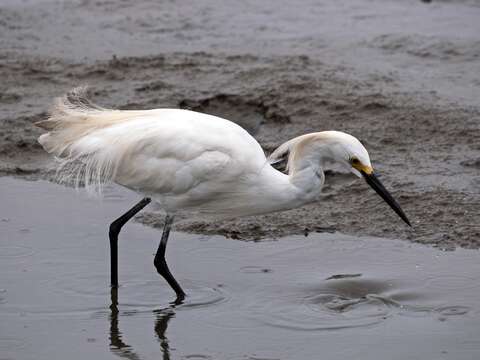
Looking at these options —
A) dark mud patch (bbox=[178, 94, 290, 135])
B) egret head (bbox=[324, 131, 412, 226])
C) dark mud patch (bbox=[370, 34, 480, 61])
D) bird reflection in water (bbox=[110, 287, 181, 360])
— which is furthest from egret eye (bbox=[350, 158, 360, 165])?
dark mud patch (bbox=[370, 34, 480, 61])

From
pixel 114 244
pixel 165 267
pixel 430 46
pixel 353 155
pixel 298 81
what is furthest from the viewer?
pixel 430 46

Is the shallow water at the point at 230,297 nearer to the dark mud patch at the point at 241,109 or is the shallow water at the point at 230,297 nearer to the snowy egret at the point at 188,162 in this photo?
the snowy egret at the point at 188,162

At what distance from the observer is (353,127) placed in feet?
27.4

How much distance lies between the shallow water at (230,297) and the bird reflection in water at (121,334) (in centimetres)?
1

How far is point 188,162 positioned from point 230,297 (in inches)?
33.1

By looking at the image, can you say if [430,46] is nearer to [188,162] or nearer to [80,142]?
[188,162]

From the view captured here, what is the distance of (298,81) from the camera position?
9195 millimetres

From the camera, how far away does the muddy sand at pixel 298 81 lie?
7.00 m

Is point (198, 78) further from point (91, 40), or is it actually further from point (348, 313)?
point (348, 313)

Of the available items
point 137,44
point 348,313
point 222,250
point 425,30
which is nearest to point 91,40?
point 137,44

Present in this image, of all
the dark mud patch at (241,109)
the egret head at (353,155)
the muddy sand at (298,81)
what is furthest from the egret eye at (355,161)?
the dark mud patch at (241,109)

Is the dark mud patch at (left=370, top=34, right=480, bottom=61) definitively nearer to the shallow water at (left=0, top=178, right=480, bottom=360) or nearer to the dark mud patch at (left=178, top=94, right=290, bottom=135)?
the dark mud patch at (left=178, top=94, right=290, bottom=135)

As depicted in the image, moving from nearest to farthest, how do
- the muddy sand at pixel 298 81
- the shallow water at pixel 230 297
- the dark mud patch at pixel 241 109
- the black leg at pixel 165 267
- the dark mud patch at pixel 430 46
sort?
1. the shallow water at pixel 230 297
2. the black leg at pixel 165 267
3. the muddy sand at pixel 298 81
4. the dark mud patch at pixel 241 109
5. the dark mud patch at pixel 430 46

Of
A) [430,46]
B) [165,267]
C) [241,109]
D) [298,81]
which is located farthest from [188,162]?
[430,46]
